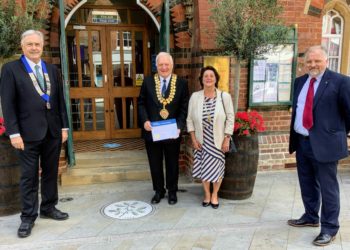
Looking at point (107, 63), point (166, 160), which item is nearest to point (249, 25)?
point (166, 160)

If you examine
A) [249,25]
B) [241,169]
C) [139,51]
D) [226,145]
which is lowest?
[241,169]

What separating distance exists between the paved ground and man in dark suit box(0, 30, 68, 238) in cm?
39

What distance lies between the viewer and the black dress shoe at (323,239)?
330cm

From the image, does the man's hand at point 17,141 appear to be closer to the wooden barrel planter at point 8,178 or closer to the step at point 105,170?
the wooden barrel planter at point 8,178

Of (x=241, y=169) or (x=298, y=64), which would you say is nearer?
(x=241, y=169)

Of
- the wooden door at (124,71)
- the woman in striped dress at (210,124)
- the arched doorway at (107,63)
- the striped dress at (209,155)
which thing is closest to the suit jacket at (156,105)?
the woman in striped dress at (210,124)

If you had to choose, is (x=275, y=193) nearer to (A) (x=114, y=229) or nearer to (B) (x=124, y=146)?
(A) (x=114, y=229)

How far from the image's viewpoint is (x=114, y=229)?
3.67m

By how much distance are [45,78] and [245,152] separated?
2463 mm

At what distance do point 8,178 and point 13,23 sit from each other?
1.73m

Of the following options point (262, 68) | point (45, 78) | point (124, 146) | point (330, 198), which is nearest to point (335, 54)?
point (262, 68)

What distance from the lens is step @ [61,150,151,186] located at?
5.05 meters

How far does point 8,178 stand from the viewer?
3867 millimetres

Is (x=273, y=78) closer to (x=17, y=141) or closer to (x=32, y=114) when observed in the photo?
(x=32, y=114)
